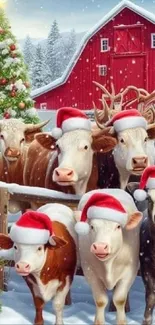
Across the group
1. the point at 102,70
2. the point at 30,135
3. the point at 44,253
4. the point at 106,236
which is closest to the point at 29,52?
the point at 102,70

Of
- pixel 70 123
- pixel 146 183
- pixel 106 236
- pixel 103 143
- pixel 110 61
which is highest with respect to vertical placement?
pixel 70 123

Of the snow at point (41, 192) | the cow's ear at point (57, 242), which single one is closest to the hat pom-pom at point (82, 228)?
the cow's ear at point (57, 242)

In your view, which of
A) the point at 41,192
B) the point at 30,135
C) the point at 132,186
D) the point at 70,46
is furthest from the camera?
the point at 70,46

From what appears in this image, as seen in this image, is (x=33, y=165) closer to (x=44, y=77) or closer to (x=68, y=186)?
(x=68, y=186)

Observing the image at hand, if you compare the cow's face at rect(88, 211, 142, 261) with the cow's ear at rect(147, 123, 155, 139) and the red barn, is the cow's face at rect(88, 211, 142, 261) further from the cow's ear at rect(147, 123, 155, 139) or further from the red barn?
the red barn

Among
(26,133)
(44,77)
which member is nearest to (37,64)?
(44,77)

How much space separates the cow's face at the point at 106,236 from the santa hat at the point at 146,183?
0.41ft

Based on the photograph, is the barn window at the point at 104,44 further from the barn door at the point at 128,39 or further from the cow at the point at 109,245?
the cow at the point at 109,245

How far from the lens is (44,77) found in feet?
76.0

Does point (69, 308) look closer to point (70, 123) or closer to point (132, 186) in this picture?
point (132, 186)

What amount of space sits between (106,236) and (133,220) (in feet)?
1.02

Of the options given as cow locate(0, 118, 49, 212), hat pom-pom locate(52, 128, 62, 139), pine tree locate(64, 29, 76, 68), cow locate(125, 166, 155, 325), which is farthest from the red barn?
cow locate(125, 166, 155, 325)

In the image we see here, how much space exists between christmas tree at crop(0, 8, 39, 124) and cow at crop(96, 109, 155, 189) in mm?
5481

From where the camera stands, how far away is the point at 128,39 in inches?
736
